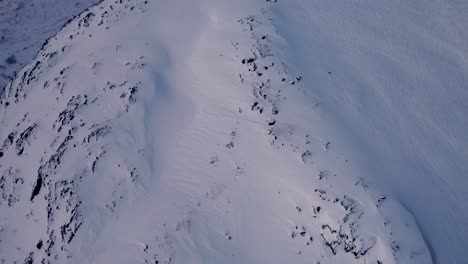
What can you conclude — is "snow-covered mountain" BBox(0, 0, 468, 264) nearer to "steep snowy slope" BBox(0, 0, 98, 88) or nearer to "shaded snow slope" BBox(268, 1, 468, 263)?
"shaded snow slope" BBox(268, 1, 468, 263)

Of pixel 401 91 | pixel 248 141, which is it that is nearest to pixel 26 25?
pixel 248 141

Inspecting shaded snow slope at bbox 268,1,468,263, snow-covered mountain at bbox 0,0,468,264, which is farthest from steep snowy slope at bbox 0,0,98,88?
shaded snow slope at bbox 268,1,468,263

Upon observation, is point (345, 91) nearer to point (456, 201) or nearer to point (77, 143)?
point (456, 201)

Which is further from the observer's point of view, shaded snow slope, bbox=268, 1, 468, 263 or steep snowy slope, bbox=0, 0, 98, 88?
steep snowy slope, bbox=0, 0, 98, 88

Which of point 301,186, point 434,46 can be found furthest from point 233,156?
point 434,46

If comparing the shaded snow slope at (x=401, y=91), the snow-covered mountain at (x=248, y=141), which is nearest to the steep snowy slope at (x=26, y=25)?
the snow-covered mountain at (x=248, y=141)

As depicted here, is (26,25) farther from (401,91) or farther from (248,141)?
(401,91)

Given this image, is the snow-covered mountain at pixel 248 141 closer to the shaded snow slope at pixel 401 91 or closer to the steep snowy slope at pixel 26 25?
the shaded snow slope at pixel 401 91

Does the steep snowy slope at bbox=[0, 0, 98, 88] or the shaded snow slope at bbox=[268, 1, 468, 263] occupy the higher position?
the steep snowy slope at bbox=[0, 0, 98, 88]
